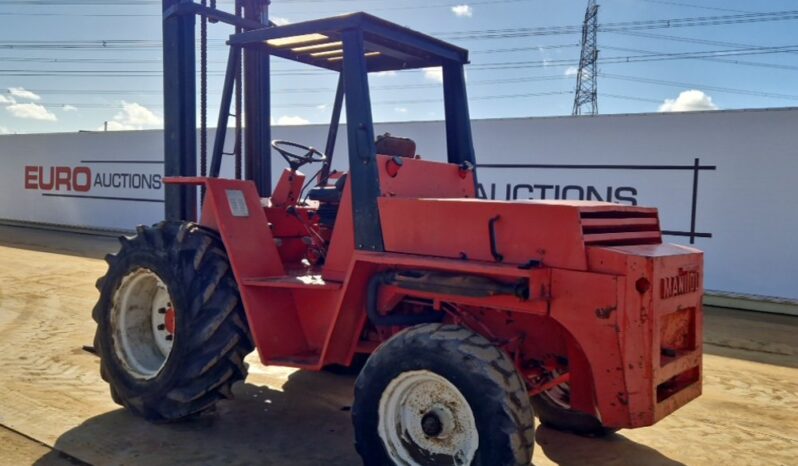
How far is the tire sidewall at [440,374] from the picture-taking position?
321 cm

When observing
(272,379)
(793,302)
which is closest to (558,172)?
(793,302)

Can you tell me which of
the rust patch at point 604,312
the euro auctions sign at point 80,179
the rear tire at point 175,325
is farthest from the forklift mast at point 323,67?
the euro auctions sign at point 80,179

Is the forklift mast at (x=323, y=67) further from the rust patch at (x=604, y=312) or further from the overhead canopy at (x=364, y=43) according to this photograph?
the rust patch at (x=604, y=312)

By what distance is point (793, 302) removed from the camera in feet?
33.0

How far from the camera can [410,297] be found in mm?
4051

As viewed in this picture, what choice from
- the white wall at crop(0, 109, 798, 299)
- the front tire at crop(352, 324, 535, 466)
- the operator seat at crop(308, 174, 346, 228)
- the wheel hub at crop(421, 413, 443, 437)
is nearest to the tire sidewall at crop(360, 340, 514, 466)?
the front tire at crop(352, 324, 535, 466)

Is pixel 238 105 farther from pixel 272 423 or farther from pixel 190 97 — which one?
pixel 272 423

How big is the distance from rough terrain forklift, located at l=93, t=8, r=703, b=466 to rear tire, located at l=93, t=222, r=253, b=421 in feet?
0.04

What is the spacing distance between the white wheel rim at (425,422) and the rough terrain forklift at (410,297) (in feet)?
0.03

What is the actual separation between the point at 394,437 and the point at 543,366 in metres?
1.00

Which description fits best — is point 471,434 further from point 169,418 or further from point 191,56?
point 191,56

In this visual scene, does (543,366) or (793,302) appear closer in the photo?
(543,366)

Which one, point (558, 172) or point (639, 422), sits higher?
point (558, 172)

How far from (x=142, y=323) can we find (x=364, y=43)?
2565 mm
